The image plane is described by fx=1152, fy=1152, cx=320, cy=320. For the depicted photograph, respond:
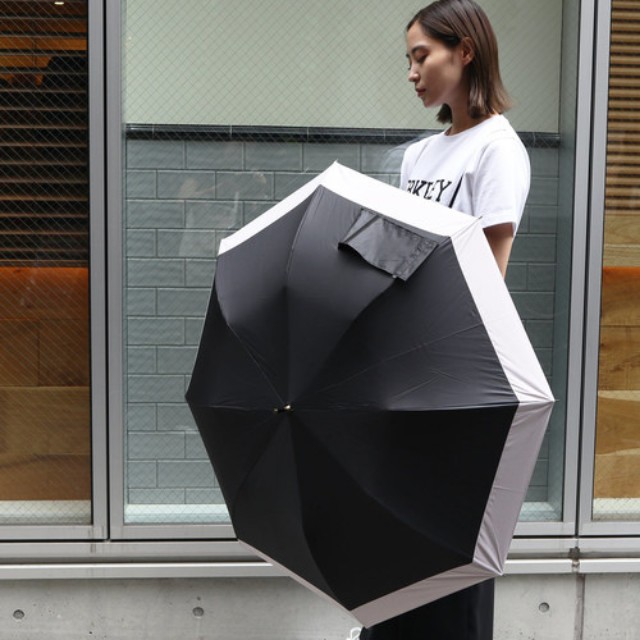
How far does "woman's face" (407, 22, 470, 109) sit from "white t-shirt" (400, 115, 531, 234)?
10cm

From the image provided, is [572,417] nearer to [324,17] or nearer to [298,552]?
[324,17]

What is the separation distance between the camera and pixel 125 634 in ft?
13.8

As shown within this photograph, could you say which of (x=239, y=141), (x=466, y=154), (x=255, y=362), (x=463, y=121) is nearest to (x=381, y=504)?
(x=255, y=362)

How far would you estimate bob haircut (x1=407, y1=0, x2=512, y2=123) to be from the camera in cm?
276

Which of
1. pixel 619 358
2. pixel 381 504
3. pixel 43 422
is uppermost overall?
pixel 619 358

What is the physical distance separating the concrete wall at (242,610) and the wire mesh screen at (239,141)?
0.29 meters

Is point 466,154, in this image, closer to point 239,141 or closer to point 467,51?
point 467,51

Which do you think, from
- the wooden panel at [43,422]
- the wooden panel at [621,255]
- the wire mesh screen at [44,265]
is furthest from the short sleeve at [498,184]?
the wooden panel at [43,422]

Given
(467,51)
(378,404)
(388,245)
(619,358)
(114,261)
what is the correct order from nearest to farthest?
(378,404) < (388,245) < (467,51) < (114,261) < (619,358)

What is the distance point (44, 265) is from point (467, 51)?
200cm

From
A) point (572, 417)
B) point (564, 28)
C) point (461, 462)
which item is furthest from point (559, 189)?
point (461, 462)

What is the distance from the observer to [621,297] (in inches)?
170

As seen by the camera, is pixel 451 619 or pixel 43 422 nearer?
pixel 451 619

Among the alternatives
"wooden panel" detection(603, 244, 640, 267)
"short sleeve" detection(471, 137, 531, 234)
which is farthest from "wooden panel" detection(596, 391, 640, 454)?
"short sleeve" detection(471, 137, 531, 234)
